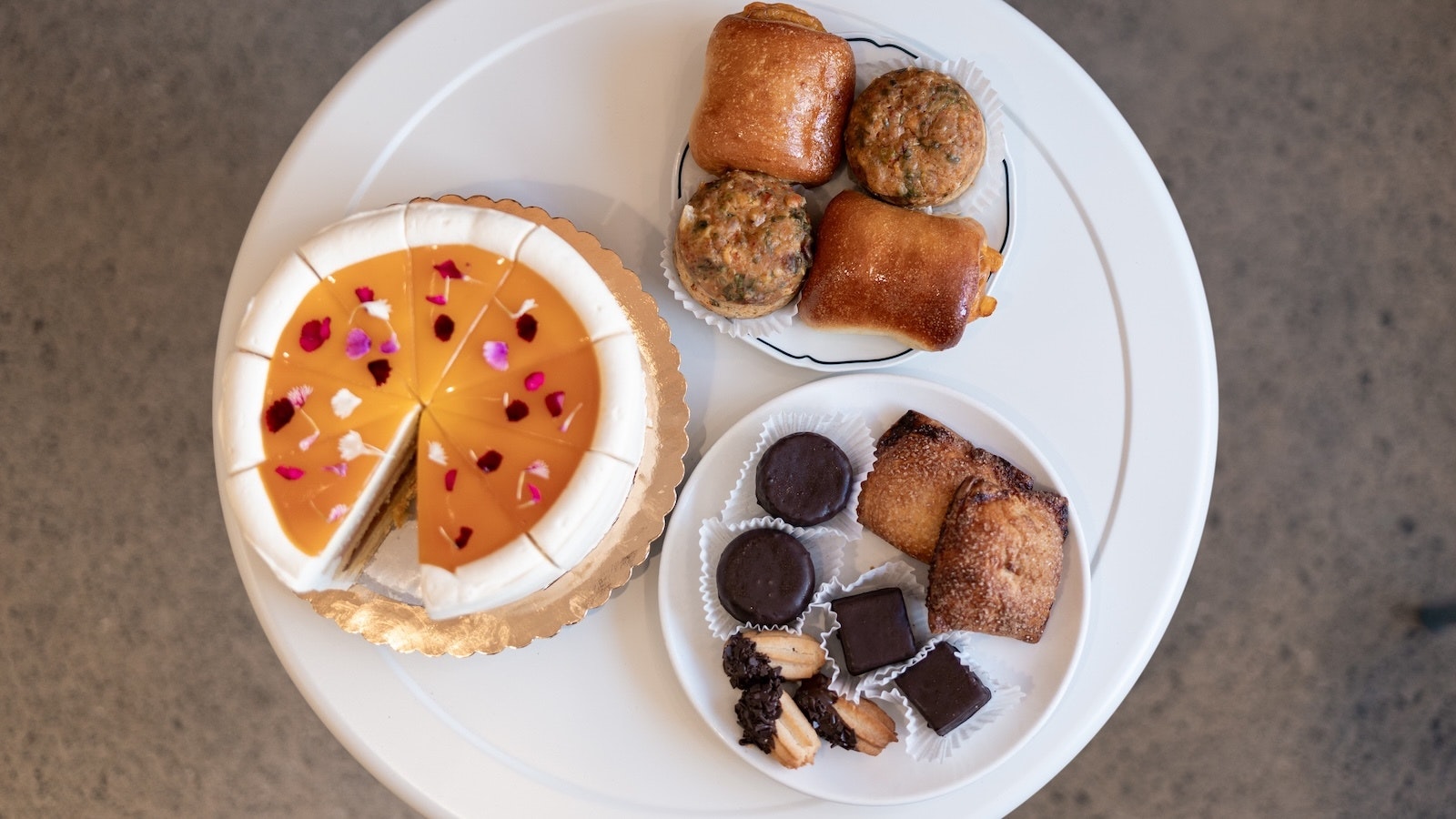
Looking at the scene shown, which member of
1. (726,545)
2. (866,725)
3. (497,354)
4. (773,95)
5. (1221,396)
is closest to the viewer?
(497,354)

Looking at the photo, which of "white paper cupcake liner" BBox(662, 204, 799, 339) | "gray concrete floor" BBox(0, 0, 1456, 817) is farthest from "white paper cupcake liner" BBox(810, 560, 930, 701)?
"gray concrete floor" BBox(0, 0, 1456, 817)

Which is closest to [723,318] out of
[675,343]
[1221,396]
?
[675,343]

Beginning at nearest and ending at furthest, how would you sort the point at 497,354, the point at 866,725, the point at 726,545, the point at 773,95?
the point at 497,354 < the point at 773,95 < the point at 866,725 < the point at 726,545

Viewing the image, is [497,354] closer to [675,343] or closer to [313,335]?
[313,335]

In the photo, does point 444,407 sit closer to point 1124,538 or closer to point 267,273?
point 267,273

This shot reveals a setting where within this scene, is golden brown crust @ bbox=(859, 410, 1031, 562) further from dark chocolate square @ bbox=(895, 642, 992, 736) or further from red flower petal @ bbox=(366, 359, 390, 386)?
red flower petal @ bbox=(366, 359, 390, 386)

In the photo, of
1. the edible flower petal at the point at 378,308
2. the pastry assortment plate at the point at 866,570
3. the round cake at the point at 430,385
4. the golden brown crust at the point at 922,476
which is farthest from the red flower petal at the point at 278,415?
the golden brown crust at the point at 922,476

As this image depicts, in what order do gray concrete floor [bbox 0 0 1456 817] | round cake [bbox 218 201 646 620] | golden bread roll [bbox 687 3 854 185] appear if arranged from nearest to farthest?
round cake [bbox 218 201 646 620], golden bread roll [bbox 687 3 854 185], gray concrete floor [bbox 0 0 1456 817]
